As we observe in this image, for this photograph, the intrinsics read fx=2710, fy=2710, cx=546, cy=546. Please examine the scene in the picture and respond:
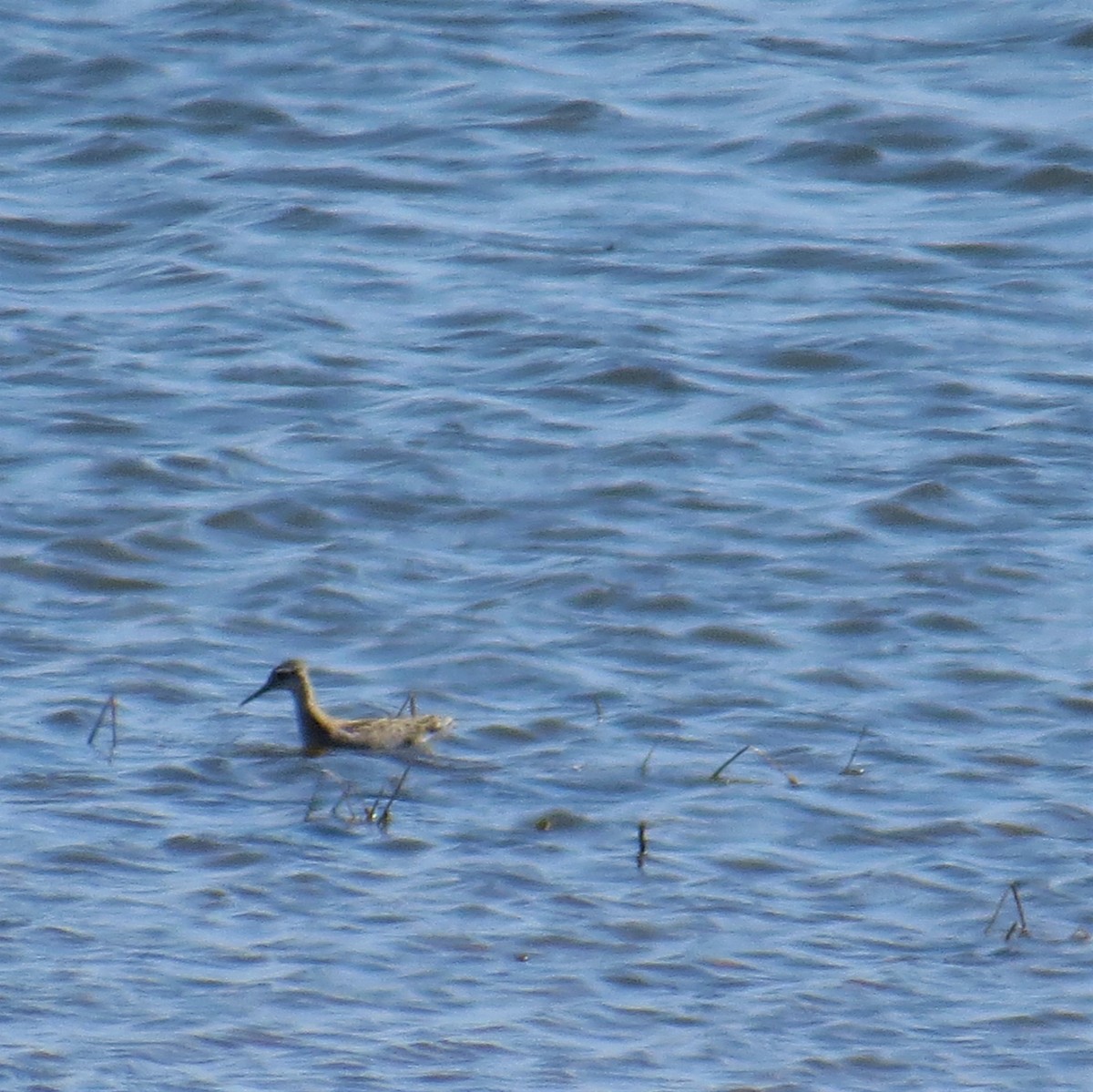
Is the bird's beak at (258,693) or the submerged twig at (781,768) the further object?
the bird's beak at (258,693)

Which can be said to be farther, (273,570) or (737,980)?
(273,570)

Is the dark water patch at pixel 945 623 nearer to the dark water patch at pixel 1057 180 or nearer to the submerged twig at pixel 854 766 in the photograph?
the submerged twig at pixel 854 766

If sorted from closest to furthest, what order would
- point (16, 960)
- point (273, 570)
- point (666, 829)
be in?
point (16, 960), point (666, 829), point (273, 570)

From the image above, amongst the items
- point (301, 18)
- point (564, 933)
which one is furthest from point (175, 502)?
point (301, 18)

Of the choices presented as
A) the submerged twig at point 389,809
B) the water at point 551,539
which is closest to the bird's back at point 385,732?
the water at point 551,539

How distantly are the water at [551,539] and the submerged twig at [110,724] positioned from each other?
0.17 ft

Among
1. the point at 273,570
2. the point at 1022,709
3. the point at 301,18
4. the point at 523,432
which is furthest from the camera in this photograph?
the point at 301,18

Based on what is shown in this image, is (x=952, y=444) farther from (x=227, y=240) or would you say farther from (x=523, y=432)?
(x=227, y=240)

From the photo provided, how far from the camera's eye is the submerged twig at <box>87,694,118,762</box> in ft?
27.9

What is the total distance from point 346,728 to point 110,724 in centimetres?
75

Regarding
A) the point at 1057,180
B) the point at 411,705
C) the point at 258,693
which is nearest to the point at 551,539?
the point at 411,705

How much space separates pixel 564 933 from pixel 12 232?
7.89 m

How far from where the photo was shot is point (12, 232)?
14094mm

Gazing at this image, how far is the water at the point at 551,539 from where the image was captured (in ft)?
22.6
